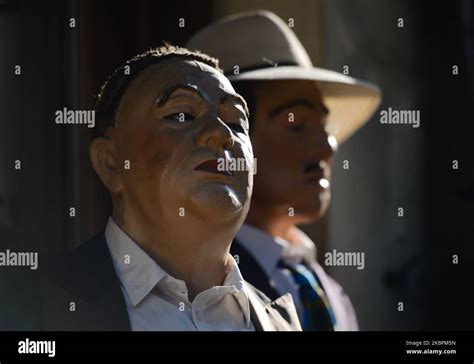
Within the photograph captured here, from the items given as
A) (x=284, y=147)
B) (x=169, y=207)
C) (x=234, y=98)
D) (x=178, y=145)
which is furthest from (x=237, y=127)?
(x=284, y=147)

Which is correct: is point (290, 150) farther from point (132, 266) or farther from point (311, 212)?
point (132, 266)

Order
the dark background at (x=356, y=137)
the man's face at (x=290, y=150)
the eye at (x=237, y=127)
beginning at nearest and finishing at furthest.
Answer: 1. the eye at (x=237, y=127)
2. the dark background at (x=356, y=137)
3. the man's face at (x=290, y=150)

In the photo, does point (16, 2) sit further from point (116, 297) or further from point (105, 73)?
point (116, 297)

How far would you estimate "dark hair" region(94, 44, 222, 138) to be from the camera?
4.33 metres

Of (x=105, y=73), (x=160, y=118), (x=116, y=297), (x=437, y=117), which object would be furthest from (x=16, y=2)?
(x=437, y=117)

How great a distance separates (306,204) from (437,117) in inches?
25.4

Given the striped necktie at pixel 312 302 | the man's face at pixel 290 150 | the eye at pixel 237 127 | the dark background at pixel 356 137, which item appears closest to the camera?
the eye at pixel 237 127

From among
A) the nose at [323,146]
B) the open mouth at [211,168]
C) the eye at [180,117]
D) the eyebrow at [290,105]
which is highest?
the eyebrow at [290,105]

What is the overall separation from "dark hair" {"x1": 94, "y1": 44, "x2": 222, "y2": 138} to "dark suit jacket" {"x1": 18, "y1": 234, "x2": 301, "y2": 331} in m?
0.37

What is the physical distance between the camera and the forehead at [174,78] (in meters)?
4.31

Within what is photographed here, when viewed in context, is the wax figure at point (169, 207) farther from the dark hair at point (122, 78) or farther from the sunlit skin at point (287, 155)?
the sunlit skin at point (287, 155)

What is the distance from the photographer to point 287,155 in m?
4.82

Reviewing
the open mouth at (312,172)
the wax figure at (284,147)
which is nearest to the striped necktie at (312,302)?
the wax figure at (284,147)

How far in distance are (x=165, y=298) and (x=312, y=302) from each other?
27.7 inches
